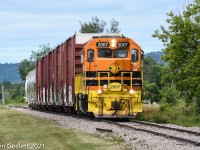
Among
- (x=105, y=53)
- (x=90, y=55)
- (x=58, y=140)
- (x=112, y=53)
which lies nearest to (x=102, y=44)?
(x=105, y=53)

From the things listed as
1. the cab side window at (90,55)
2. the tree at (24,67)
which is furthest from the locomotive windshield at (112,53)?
the tree at (24,67)

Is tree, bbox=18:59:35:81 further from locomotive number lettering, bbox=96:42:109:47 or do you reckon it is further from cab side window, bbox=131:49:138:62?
cab side window, bbox=131:49:138:62

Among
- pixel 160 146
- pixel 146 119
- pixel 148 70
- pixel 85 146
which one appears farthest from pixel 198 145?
pixel 148 70

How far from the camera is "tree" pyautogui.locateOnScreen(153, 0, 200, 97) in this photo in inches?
1318

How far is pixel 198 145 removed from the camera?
13711mm

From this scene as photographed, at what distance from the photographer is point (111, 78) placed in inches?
953

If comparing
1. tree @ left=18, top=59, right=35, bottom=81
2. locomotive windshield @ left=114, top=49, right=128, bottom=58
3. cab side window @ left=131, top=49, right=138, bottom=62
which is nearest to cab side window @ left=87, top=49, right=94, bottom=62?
locomotive windshield @ left=114, top=49, right=128, bottom=58

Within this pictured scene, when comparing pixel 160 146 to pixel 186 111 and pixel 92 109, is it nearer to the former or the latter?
pixel 92 109

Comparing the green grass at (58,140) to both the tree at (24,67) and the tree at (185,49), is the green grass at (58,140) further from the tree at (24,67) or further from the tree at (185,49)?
the tree at (24,67)

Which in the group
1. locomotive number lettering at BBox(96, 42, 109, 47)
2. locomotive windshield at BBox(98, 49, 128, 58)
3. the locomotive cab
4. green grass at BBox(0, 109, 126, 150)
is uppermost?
locomotive number lettering at BBox(96, 42, 109, 47)

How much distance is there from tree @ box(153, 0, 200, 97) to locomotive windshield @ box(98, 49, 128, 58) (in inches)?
367

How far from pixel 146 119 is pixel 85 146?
1367 cm

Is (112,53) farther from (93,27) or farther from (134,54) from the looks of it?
(93,27)

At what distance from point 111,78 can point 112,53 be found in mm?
1307
